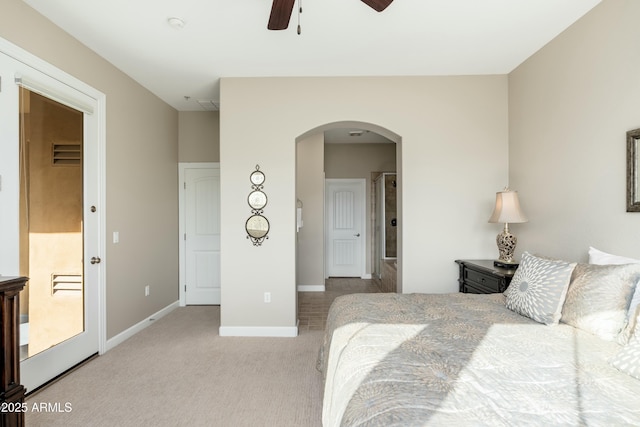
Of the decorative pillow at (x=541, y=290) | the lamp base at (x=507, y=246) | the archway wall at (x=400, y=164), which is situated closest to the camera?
the decorative pillow at (x=541, y=290)

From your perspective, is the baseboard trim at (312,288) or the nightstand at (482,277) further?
the baseboard trim at (312,288)

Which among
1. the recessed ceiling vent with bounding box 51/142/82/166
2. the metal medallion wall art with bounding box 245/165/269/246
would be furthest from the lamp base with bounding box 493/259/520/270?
the recessed ceiling vent with bounding box 51/142/82/166

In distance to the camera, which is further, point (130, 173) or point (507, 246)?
point (130, 173)

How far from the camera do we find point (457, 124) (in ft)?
11.1

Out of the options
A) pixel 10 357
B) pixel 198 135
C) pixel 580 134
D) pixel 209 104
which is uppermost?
pixel 209 104

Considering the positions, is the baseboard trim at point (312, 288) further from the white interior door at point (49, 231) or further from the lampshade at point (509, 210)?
the lampshade at point (509, 210)

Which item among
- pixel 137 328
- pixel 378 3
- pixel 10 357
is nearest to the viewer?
pixel 10 357

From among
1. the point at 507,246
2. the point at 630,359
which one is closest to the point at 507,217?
the point at 507,246

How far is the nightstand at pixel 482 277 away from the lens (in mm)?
2574

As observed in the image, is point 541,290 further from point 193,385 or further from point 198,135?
point 198,135

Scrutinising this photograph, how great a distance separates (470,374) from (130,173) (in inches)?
142

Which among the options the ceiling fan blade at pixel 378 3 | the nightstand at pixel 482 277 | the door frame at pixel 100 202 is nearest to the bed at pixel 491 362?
the nightstand at pixel 482 277

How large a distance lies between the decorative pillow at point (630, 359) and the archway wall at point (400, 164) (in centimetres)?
213

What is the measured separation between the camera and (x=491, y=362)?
127 centimetres
